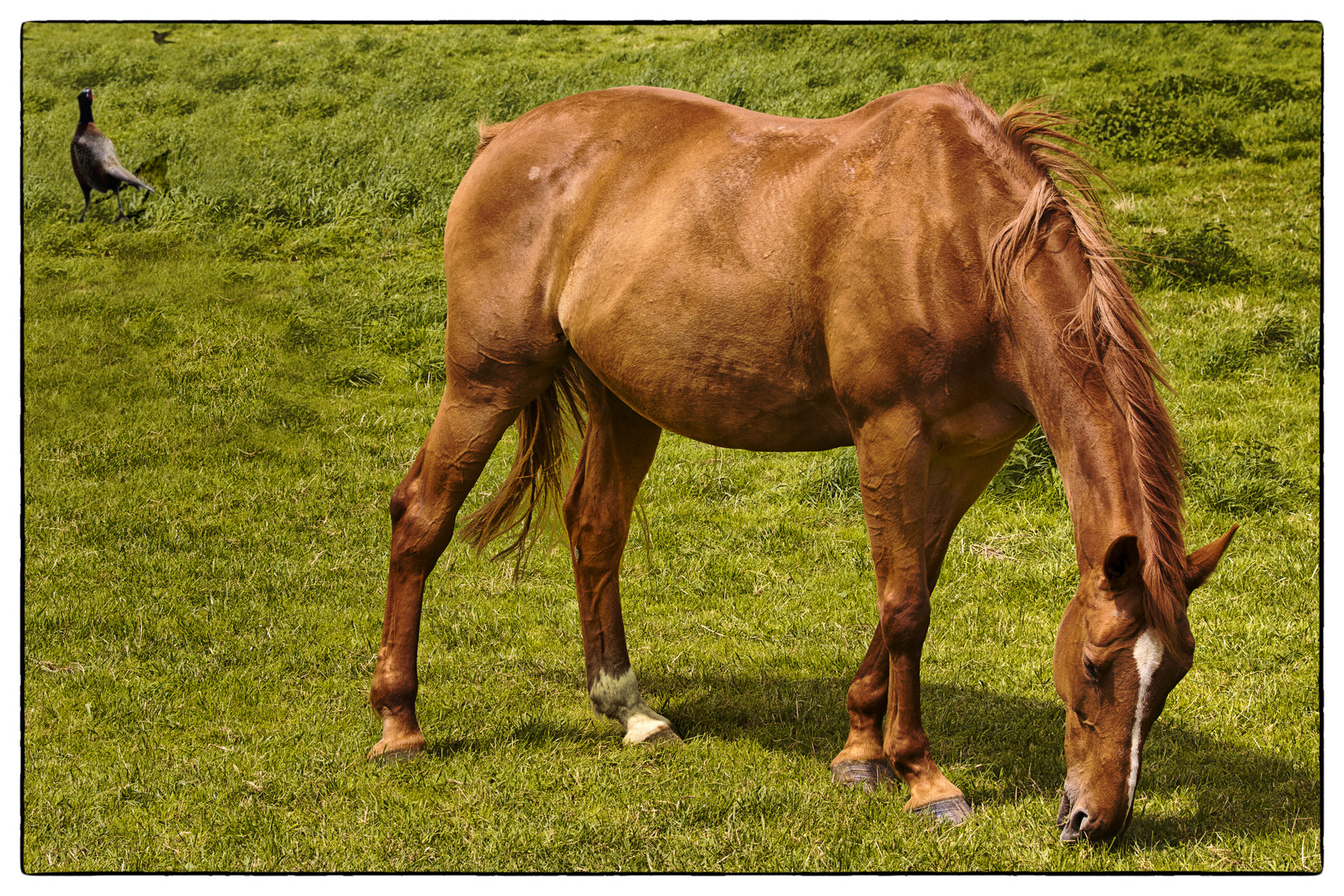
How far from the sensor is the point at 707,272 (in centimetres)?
452

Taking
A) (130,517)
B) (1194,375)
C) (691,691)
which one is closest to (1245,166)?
(1194,375)

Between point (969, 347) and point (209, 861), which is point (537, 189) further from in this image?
point (209, 861)

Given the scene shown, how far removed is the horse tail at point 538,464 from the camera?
18.3ft

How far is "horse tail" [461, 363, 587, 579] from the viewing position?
5.58 m

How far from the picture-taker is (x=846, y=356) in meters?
4.15

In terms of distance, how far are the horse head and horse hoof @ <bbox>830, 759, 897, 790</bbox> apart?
92cm

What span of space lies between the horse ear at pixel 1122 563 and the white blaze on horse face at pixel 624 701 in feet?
7.36

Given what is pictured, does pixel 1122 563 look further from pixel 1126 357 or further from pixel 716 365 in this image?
pixel 716 365

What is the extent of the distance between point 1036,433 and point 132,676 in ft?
18.6

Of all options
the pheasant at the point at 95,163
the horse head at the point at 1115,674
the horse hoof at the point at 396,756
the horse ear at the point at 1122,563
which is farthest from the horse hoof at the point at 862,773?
the pheasant at the point at 95,163

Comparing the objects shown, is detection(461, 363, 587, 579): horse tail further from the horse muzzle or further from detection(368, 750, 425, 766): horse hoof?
the horse muzzle

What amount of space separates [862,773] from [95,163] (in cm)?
936

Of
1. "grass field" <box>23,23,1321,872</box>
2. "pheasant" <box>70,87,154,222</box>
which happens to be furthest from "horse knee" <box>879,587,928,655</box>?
"pheasant" <box>70,87,154,222</box>

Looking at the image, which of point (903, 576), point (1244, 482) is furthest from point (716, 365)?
point (1244, 482)
